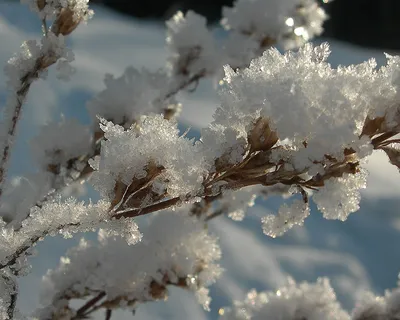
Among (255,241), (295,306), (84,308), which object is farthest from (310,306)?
(255,241)

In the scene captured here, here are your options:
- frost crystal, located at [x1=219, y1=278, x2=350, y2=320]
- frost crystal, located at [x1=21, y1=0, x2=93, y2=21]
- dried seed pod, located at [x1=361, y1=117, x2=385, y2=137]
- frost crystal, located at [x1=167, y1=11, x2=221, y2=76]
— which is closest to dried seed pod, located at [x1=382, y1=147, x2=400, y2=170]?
dried seed pod, located at [x1=361, y1=117, x2=385, y2=137]

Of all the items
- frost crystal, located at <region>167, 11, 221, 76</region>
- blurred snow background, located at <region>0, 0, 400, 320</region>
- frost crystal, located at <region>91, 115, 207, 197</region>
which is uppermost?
frost crystal, located at <region>91, 115, 207, 197</region>

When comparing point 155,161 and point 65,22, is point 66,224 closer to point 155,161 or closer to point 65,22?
point 155,161

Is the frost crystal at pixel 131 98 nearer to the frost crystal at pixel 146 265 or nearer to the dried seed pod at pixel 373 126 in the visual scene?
the frost crystal at pixel 146 265

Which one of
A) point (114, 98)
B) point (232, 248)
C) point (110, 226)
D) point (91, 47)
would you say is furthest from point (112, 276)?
point (91, 47)

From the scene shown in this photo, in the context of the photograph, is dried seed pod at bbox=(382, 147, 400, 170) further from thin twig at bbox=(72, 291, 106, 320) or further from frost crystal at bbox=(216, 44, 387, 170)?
thin twig at bbox=(72, 291, 106, 320)
